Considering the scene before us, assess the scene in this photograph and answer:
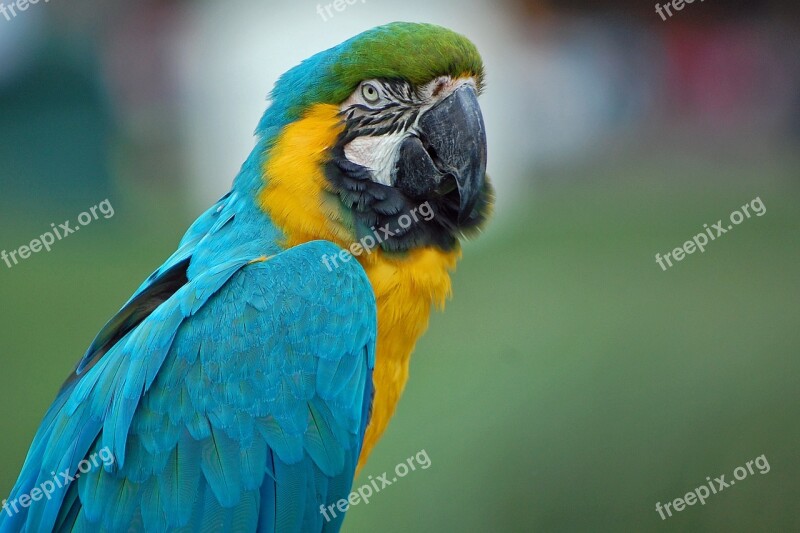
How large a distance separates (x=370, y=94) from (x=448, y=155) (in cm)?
25

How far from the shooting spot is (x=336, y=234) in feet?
6.46

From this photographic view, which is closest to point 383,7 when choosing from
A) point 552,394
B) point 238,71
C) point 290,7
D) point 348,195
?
point 290,7

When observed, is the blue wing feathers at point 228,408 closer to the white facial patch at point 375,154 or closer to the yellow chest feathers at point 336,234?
the yellow chest feathers at point 336,234

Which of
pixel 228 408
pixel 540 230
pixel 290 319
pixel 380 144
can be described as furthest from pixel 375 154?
pixel 540 230

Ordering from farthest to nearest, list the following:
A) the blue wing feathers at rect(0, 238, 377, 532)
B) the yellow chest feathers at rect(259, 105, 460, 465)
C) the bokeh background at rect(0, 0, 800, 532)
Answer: the bokeh background at rect(0, 0, 800, 532) → the yellow chest feathers at rect(259, 105, 460, 465) → the blue wing feathers at rect(0, 238, 377, 532)

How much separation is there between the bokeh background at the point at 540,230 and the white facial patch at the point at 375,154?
7.00 feet

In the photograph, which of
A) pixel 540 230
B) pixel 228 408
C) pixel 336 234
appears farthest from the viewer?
pixel 540 230

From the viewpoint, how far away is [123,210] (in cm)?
685

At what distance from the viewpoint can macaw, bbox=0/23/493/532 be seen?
1.78 m

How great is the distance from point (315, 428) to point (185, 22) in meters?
5.90

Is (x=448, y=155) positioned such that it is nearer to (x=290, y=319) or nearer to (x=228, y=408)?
(x=290, y=319)

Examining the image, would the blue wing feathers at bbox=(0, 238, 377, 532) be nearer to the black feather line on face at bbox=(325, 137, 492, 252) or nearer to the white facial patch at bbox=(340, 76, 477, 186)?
the black feather line on face at bbox=(325, 137, 492, 252)

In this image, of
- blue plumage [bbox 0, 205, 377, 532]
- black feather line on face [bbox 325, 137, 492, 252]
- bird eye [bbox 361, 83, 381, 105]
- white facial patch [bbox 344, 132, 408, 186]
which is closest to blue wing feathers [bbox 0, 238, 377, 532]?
blue plumage [bbox 0, 205, 377, 532]

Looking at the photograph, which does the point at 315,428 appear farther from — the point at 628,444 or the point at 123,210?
the point at 123,210
